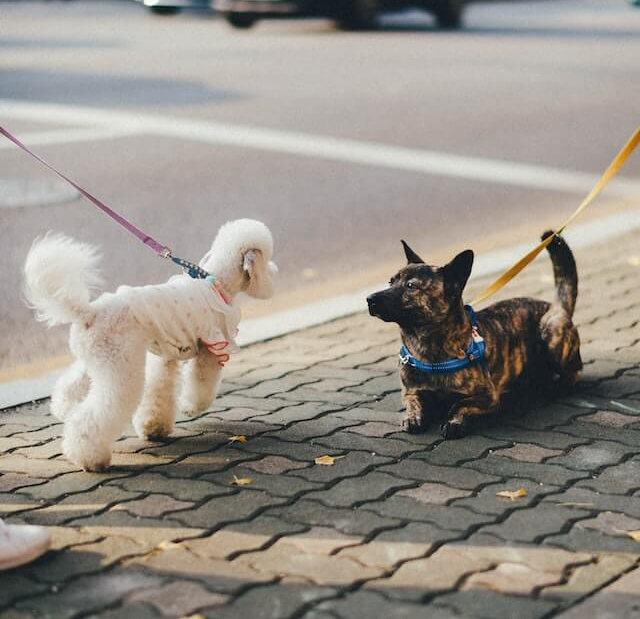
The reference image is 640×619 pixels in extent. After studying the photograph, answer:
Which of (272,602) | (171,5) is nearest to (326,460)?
(272,602)

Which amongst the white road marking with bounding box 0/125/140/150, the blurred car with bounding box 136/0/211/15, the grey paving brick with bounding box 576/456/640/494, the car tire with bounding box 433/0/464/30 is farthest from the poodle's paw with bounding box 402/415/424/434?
the car tire with bounding box 433/0/464/30

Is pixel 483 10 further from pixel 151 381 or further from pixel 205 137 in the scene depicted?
pixel 151 381

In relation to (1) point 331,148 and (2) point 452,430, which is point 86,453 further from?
(1) point 331,148

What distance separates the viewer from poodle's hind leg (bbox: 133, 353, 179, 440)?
5.05 meters

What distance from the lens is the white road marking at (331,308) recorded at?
232 inches

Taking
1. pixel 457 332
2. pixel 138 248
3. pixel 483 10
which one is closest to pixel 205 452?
pixel 457 332

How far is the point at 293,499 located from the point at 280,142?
27.5 ft

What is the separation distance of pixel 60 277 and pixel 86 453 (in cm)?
68

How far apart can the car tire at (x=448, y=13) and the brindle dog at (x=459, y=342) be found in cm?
2015

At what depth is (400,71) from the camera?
1802cm

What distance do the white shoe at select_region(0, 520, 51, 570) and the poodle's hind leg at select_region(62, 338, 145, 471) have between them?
27.4 inches

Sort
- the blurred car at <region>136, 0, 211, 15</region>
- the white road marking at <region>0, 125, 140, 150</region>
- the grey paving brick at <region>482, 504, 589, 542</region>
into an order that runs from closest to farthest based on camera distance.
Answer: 1. the grey paving brick at <region>482, 504, 589, 542</region>
2. the white road marking at <region>0, 125, 140, 150</region>
3. the blurred car at <region>136, 0, 211, 15</region>

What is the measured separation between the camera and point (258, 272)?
5.05 m

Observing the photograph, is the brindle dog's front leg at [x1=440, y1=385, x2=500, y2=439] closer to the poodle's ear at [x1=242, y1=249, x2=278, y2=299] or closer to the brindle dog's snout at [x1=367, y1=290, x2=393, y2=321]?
the brindle dog's snout at [x1=367, y1=290, x2=393, y2=321]
